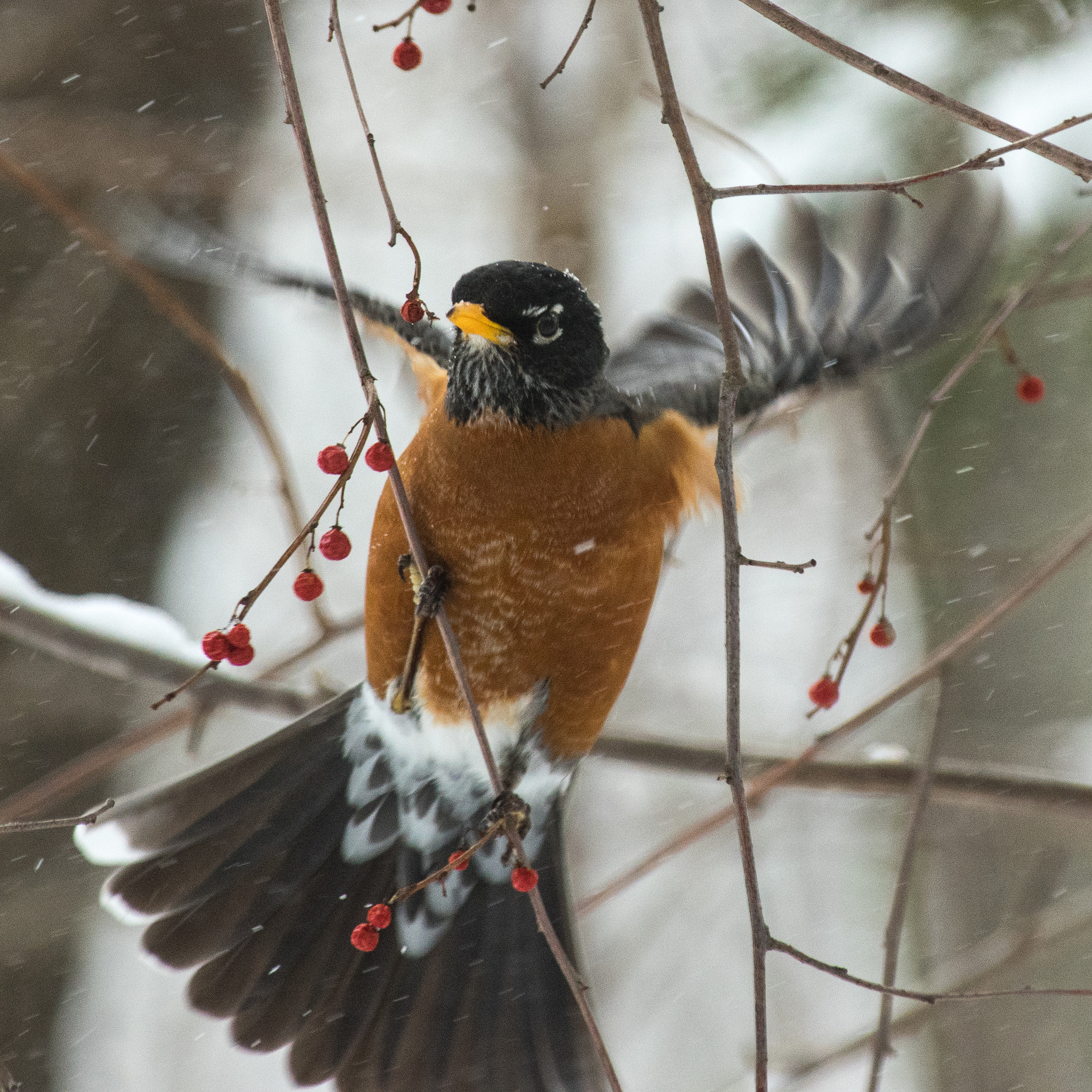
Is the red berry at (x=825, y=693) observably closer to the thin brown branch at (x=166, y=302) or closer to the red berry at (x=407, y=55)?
the thin brown branch at (x=166, y=302)

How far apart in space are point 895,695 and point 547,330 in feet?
2.43

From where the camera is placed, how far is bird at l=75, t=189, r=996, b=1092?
1.52 metres

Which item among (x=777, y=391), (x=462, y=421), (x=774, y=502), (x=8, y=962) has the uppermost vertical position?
(x=774, y=502)

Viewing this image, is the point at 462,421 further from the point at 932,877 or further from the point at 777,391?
the point at 932,877

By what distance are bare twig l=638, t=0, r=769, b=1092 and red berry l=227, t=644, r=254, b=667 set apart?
23.3 inches

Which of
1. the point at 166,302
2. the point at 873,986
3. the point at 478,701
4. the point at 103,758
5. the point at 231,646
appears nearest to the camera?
the point at 873,986

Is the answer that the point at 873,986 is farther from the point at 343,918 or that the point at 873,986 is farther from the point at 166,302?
the point at 166,302

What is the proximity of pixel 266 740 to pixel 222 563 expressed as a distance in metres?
1.50

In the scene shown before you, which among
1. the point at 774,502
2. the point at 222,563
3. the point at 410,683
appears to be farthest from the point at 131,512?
the point at 774,502

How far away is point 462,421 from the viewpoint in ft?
5.14

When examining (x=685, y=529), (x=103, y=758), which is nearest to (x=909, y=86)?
(x=103, y=758)

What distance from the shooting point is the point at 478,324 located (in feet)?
4.54

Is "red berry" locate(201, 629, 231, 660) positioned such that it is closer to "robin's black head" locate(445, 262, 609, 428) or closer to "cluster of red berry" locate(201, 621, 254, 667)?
"cluster of red berry" locate(201, 621, 254, 667)

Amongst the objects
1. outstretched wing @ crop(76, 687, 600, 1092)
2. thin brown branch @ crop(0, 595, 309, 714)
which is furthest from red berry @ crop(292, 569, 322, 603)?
thin brown branch @ crop(0, 595, 309, 714)
